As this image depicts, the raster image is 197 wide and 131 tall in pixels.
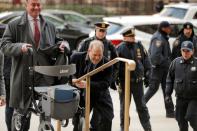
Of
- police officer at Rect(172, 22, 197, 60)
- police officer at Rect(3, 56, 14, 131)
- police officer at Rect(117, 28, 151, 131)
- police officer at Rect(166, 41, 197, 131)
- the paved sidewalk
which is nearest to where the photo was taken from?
police officer at Rect(3, 56, 14, 131)

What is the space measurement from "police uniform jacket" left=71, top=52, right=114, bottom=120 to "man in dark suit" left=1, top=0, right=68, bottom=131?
582 mm

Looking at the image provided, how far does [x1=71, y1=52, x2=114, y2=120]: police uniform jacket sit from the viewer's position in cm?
834

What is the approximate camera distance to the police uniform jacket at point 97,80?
328 inches

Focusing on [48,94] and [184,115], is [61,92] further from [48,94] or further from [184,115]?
[184,115]

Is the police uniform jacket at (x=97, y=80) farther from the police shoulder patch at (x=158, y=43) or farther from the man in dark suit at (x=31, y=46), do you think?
the police shoulder patch at (x=158, y=43)

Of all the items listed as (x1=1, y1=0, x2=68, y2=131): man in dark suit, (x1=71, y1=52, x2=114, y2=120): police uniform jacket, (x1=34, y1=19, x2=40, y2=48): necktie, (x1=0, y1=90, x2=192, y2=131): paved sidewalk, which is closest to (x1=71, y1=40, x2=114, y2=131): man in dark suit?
(x1=71, y1=52, x2=114, y2=120): police uniform jacket

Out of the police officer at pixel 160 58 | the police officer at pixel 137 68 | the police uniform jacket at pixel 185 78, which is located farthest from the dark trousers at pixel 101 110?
the police officer at pixel 160 58

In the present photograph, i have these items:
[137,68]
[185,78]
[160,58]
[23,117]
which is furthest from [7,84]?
[160,58]

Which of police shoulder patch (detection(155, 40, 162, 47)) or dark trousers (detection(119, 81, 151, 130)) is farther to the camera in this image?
police shoulder patch (detection(155, 40, 162, 47))

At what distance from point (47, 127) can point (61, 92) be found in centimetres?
44

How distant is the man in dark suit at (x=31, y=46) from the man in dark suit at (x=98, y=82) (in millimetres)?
562

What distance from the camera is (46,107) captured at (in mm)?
7348

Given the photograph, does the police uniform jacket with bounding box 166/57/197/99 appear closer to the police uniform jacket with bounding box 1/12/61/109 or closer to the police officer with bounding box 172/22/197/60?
the police uniform jacket with bounding box 1/12/61/109

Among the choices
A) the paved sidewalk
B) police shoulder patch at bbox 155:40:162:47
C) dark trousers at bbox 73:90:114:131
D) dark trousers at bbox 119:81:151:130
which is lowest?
the paved sidewalk
